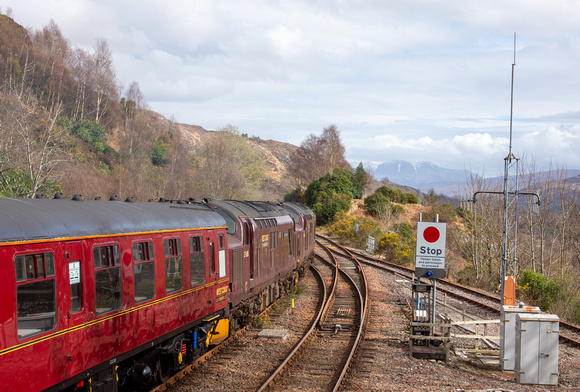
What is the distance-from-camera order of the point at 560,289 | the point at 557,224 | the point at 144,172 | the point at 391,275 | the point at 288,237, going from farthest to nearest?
the point at 144,172, the point at 557,224, the point at 391,275, the point at 560,289, the point at 288,237

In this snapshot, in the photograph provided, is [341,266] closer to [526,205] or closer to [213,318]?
[526,205]

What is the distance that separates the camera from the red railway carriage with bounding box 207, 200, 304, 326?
45.2 ft

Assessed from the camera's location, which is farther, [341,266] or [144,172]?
[144,172]

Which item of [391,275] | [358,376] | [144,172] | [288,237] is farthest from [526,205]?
[144,172]

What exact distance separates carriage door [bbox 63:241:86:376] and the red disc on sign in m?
8.91

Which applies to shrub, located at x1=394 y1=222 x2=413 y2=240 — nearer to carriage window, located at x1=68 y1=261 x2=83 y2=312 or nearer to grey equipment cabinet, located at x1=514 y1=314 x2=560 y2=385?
grey equipment cabinet, located at x1=514 y1=314 x2=560 y2=385

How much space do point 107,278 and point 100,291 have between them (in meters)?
0.26

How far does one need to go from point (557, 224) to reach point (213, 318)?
1091 inches

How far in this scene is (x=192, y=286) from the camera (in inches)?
416

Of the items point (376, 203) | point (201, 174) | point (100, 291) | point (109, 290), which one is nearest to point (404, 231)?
point (376, 203)

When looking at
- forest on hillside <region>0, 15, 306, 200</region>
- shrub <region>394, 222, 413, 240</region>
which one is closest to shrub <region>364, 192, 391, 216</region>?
shrub <region>394, 222, 413, 240</region>

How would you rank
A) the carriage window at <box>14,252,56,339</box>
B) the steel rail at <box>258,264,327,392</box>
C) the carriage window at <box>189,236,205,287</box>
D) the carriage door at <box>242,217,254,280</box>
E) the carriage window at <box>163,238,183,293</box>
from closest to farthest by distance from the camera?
the carriage window at <box>14,252,56,339</box>
the carriage window at <box>163,238,183,293</box>
the steel rail at <box>258,264,327,392</box>
the carriage window at <box>189,236,205,287</box>
the carriage door at <box>242,217,254,280</box>

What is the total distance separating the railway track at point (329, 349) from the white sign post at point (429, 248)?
257 cm

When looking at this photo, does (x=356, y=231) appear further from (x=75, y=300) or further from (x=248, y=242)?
(x=75, y=300)
